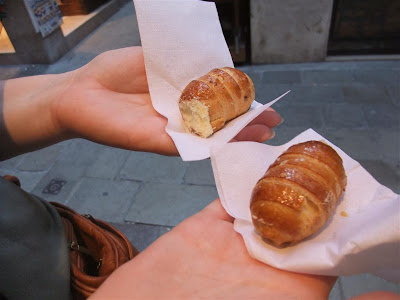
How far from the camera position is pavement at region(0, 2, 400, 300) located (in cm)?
350

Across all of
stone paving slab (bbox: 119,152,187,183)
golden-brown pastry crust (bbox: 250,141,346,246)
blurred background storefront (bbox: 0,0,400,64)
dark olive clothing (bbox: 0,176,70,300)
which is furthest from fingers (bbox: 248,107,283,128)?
blurred background storefront (bbox: 0,0,400,64)

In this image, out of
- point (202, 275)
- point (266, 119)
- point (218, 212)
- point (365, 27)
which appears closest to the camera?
point (202, 275)

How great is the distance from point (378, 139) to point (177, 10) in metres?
3.08

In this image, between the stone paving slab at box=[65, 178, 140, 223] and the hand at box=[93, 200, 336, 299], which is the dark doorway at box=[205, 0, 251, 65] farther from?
the hand at box=[93, 200, 336, 299]

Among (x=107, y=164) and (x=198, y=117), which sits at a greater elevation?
(x=198, y=117)

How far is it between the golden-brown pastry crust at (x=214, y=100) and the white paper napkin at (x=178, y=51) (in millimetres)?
69

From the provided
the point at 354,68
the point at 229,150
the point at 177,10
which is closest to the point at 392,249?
the point at 229,150

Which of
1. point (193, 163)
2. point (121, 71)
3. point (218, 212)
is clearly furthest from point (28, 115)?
point (193, 163)

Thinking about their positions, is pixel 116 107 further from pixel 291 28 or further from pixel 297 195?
pixel 291 28

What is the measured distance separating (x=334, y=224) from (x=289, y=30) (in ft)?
16.4

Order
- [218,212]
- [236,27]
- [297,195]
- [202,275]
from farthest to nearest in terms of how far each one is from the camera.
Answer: [236,27], [218,212], [297,195], [202,275]

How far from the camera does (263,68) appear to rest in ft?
20.0

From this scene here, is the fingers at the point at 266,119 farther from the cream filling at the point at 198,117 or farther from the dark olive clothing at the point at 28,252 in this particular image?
the dark olive clothing at the point at 28,252

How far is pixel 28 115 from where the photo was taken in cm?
232
